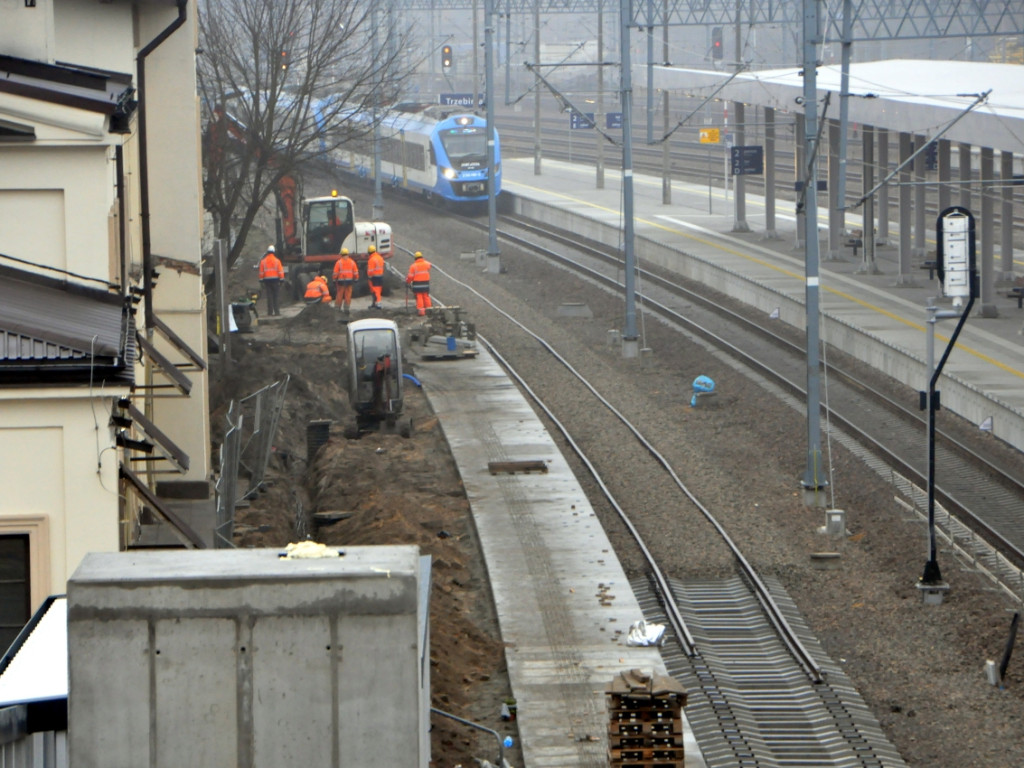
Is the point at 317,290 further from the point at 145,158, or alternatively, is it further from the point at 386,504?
the point at 145,158

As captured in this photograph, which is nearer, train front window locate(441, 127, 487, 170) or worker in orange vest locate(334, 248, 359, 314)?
worker in orange vest locate(334, 248, 359, 314)

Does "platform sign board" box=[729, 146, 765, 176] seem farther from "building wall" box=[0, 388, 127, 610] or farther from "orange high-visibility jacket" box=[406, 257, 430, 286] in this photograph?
"building wall" box=[0, 388, 127, 610]

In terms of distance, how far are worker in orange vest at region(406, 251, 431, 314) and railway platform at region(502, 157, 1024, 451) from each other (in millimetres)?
7578

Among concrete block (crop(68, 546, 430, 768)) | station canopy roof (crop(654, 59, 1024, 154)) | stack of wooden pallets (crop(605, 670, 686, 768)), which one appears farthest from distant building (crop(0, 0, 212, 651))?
station canopy roof (crop(654, 59, 1024, 154))

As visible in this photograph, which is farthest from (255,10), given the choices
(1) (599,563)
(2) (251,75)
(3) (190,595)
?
(3) (190,595)

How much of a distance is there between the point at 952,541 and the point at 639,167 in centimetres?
4744

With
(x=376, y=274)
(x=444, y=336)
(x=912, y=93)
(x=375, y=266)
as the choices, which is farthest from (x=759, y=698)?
(x=376, y=274)

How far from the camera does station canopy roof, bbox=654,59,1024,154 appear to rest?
25.7 m

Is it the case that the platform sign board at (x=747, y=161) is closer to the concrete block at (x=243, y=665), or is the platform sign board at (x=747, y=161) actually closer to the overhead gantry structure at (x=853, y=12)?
the overhead gantry structure at (x=853, y=12)

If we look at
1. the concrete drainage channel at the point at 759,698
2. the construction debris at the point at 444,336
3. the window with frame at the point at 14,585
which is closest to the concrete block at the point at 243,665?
the window with frame at the point at 14,585

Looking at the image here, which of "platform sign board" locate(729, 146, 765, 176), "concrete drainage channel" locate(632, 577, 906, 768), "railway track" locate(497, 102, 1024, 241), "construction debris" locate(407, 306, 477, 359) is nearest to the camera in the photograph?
"concrete drainage channel" locate(632, 577, 906, 768)

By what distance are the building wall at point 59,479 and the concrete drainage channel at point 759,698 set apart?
550 cm

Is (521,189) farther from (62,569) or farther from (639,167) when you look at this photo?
(62,569)

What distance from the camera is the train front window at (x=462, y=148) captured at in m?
48.0
